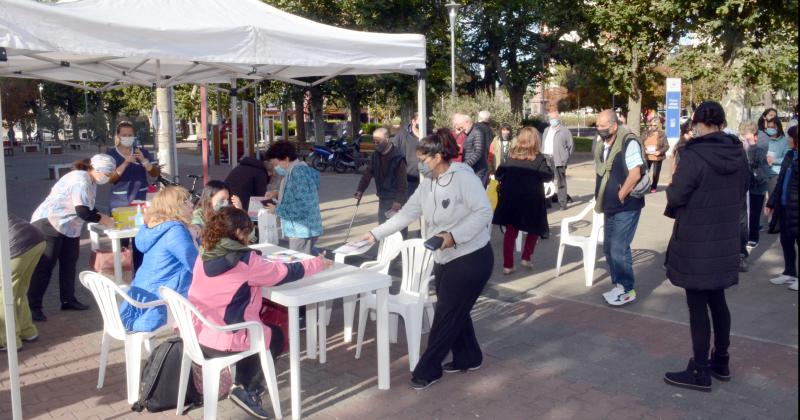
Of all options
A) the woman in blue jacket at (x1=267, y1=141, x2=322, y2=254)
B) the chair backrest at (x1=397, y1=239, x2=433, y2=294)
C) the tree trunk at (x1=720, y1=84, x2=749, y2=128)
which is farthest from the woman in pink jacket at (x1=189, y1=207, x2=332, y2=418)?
the tree trunk at (x1=720, y1=84, x2=749, y2=128)

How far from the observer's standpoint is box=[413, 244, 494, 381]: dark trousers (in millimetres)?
4242

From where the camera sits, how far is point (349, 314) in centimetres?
539

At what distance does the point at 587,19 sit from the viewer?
85.9ft

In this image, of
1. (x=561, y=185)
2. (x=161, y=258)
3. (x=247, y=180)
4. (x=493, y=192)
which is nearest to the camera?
(x=161, y=258)

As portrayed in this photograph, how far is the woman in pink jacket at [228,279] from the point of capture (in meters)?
3.75

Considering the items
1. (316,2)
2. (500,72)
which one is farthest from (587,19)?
(316,2)

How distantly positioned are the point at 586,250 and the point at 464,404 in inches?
127

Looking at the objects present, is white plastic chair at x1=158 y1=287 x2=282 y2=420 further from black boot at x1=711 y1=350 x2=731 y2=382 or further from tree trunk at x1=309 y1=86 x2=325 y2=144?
tree trunk at x1=309 y1=86 x2=325 y2=144

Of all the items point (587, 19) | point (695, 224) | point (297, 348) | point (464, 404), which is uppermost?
point (587, 19)

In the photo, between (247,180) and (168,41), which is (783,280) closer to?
(247,180)

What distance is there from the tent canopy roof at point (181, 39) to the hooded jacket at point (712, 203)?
2.84 metres

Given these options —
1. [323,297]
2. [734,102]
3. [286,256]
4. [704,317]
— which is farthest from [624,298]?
[734,102]

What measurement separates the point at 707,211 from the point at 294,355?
98.8 inches

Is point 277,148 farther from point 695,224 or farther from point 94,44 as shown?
point 695,224
